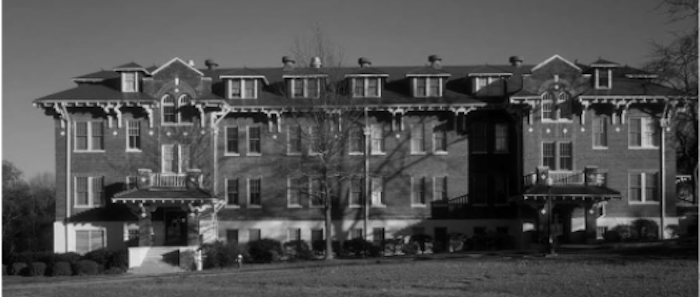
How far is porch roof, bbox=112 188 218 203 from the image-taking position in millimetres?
41906

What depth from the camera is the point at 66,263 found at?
38.0 metres

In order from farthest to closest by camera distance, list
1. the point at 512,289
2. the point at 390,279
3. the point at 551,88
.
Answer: the point at 551,88, the point at 390,279, the point at 512,289

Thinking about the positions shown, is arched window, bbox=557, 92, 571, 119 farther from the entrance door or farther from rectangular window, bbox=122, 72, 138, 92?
rectangular window, bbox=122, 72, 138, 92

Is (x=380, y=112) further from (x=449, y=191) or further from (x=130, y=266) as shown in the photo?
(x=130, y=266)

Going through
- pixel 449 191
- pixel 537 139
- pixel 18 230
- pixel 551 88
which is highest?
pixel 551 88

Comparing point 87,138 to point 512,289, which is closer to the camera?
point 512,289

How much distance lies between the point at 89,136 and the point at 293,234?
13.5 meters

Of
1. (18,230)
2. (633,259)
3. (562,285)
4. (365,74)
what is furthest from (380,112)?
(18,230)

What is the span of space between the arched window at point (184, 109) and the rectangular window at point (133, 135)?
2.58 meters

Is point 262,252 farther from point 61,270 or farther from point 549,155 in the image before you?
point 549,155

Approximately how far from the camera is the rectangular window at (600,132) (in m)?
44.7

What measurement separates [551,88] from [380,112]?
10.1m

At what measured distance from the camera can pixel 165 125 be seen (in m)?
45.5

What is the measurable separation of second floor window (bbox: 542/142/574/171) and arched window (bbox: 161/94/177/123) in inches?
857
